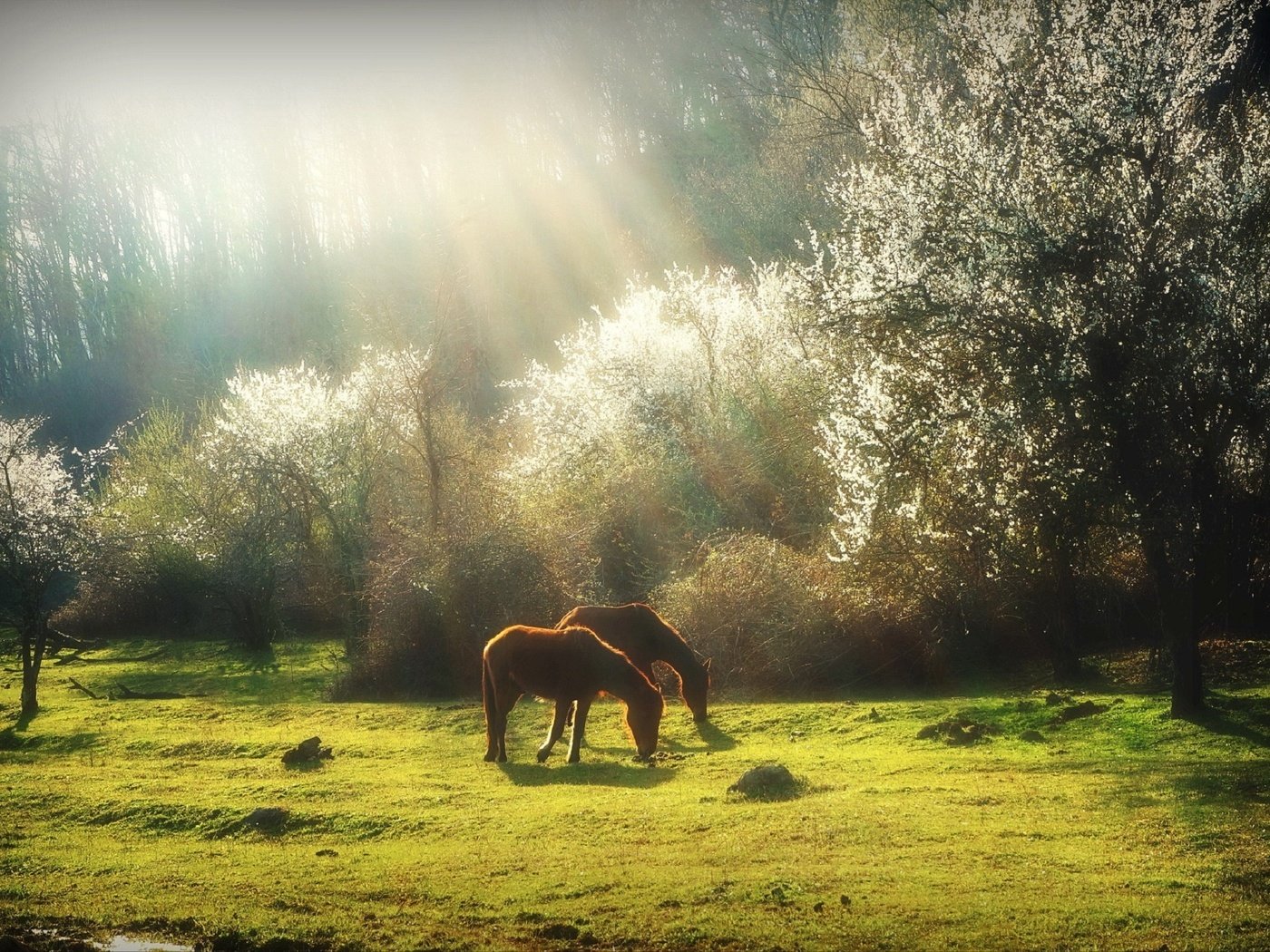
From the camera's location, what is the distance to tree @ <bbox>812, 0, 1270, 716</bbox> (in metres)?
17.2

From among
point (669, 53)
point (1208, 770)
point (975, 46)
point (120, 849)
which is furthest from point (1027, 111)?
point (669, 53)

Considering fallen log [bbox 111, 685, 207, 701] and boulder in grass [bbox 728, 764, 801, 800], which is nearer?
boulder in grass [bbox 728, 764, 801, 800]

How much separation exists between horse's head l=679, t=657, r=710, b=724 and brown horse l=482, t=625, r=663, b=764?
13.1 feet

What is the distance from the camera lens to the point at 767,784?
49.8 feet

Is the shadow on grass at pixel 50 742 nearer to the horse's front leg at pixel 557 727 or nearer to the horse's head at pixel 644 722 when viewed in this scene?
the horse's front leg at pixel 557 727

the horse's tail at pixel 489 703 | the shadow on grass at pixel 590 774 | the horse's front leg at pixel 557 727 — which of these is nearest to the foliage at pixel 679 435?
the horse's tail at pixel 489 703

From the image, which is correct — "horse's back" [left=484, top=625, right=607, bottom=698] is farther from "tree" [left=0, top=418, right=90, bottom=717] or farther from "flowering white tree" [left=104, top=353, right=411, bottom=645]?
"flowering white tree" [left=104, top=353, right=411, bottom=645]

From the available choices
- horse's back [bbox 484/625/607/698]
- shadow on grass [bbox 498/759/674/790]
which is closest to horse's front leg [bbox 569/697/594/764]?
shadow on grass [bbox 498/759/674/790]

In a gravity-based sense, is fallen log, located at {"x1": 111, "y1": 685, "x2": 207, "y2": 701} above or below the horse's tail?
below

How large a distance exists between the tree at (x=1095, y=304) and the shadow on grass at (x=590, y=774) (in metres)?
6.40

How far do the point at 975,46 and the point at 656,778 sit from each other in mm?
14769

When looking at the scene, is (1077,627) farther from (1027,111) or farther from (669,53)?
(669,53)

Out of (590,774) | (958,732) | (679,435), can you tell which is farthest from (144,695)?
(958,732)

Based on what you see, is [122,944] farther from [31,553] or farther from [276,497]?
[276,497]
